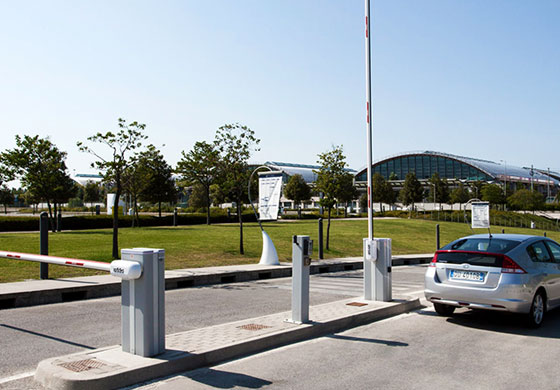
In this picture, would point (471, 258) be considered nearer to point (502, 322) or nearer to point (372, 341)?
point (502, 322)

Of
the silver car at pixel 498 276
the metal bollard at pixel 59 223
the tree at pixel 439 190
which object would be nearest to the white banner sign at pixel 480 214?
the silver car at pixel 498 276

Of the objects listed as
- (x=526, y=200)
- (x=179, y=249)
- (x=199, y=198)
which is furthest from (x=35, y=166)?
(x=526, y=200)

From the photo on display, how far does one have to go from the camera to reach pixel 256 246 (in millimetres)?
21766

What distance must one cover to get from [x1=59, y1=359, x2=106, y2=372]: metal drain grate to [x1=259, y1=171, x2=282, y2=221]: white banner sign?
958 centimetres

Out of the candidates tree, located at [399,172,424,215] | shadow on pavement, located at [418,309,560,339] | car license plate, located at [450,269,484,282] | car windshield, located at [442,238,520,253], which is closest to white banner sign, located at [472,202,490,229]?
shadow on pavement, located at [418,309,560,339]

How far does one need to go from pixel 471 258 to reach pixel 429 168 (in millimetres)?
115617

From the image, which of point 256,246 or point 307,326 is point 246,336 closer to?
point 307,326

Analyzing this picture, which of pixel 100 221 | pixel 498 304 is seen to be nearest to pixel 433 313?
pixel 498 304

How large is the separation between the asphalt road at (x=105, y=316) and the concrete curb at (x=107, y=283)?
0.45m

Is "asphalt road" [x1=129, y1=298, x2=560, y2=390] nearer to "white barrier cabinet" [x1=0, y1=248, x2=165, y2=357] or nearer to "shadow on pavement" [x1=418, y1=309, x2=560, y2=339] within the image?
"shadow on pavement" [x1=418, y1=309, x2=560, y2=339]

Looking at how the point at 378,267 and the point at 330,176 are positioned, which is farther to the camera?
the point at 330,176

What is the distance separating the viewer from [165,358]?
558 centimetres

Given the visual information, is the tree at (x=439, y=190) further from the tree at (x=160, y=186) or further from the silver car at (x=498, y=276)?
the silver car at (x=498, y=276)

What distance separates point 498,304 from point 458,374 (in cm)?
263
